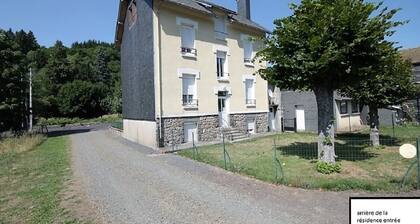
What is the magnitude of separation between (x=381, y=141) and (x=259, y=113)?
31.8ft

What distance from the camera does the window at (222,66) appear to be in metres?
23.7

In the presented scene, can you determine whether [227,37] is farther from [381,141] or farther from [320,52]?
[320,52]

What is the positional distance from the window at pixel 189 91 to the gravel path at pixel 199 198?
891cm

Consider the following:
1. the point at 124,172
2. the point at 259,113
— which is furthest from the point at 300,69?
the point at 259,113

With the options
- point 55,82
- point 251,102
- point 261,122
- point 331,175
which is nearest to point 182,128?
point 251,102

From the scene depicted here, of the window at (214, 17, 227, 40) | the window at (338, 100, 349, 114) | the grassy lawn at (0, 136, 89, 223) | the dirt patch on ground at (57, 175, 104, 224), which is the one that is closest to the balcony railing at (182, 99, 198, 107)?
the window at (214, 17, 227, 40)

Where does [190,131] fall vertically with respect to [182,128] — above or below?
below

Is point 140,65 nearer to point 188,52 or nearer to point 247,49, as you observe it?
point 188,52

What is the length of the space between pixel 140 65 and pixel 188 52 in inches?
147

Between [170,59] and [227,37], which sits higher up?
[227,37]

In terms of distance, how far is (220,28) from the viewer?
78.4 feet

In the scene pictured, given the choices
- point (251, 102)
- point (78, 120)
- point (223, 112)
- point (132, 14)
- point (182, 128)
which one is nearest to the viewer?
point (182, 128)

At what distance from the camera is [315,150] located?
1571 cm

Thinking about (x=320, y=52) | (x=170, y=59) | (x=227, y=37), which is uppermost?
(x=227, y=37)
